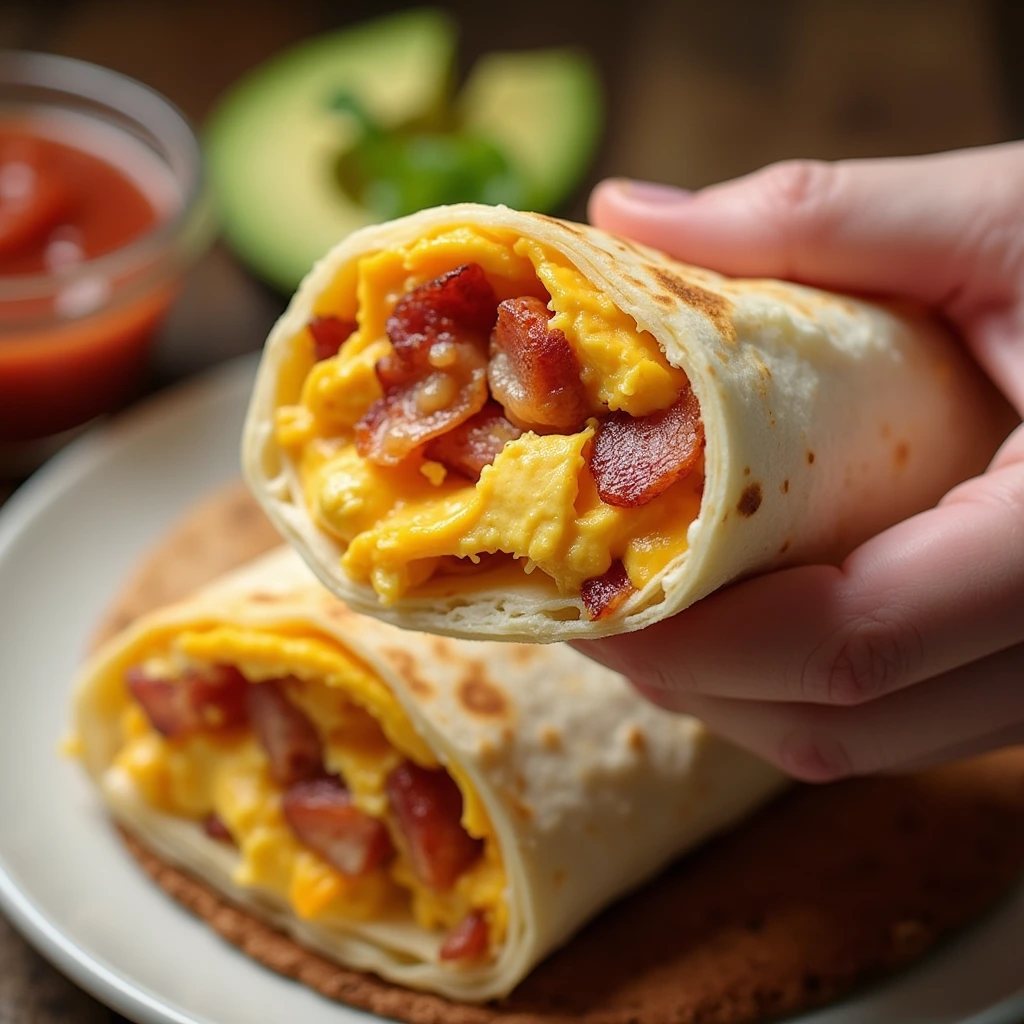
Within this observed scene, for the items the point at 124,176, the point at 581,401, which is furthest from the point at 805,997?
the point at 124,176

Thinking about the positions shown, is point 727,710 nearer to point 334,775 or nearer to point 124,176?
point 334,775

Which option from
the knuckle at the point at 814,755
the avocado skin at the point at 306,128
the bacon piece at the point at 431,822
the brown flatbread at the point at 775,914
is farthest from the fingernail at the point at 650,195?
the avocado skin at the point at 306,128

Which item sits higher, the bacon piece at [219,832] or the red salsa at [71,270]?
the red salsa at [71,270]

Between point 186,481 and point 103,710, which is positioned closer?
point 103,710

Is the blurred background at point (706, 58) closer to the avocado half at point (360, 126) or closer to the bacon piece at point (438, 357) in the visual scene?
the avocado half at point (360, 126)

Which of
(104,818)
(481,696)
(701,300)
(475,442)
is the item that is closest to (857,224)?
(701,300)

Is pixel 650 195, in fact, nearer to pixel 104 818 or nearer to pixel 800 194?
pixel 800 194

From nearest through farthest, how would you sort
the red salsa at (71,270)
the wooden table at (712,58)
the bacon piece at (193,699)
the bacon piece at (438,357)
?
the bacon piece at (438,357) < the bacon piece at (193,699) < the red salsa at (71,270) < the wooden table at (712,58)
